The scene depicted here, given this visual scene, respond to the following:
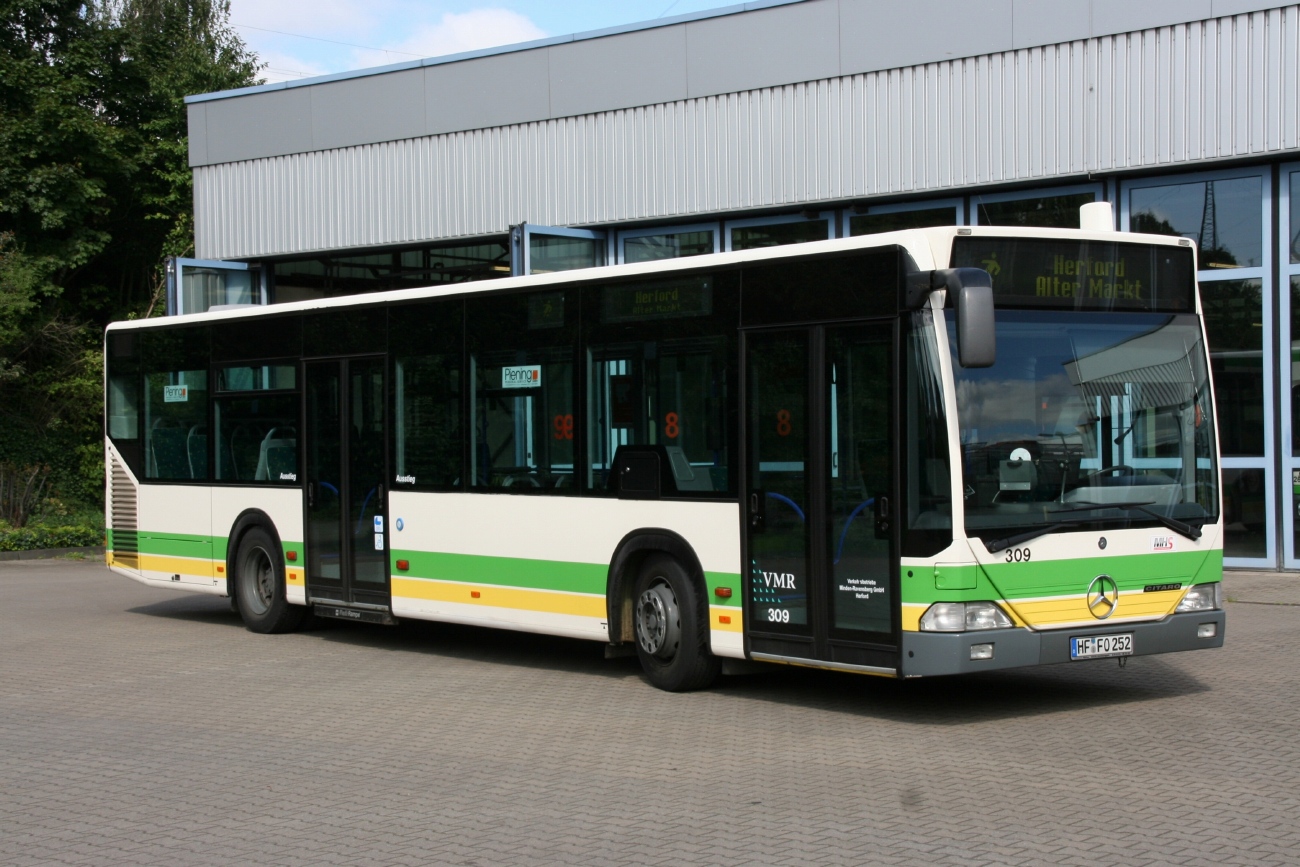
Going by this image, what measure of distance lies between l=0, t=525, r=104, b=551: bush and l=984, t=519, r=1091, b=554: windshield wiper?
68.2ft

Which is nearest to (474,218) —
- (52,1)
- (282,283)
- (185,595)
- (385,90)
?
(385,90)

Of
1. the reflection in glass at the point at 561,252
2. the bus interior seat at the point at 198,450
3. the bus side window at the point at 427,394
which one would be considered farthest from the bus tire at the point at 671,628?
the reflection in glass at the point at 561,252

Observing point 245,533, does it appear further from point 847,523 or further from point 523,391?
point 847,523

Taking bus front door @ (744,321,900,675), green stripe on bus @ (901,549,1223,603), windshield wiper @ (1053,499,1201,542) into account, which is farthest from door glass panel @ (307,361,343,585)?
windshield wiper @ (1053,499,1201,542)

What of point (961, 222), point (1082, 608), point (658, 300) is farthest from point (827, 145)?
point (1082, 608)

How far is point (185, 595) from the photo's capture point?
19.0 meters

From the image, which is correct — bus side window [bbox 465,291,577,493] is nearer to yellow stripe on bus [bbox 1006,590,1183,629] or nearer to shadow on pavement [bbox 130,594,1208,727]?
shadow on pavement [bbox 130,594,1208,727]

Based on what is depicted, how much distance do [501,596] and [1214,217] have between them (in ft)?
34.9

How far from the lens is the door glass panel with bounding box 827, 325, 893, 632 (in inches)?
347

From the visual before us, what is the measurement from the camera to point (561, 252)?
22109 millimetres

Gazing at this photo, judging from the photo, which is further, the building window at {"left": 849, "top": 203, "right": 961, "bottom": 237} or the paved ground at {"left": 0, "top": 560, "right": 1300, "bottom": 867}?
the building window at {"left": 849, "top": 203, "right": 961, "bottom": 237}

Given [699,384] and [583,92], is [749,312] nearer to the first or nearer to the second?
[699,384]

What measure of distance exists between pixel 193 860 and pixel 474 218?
1803 centimetres

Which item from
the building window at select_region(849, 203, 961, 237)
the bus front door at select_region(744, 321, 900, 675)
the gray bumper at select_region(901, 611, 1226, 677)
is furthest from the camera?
the building window at select_region(849, 203, 961, 237)
